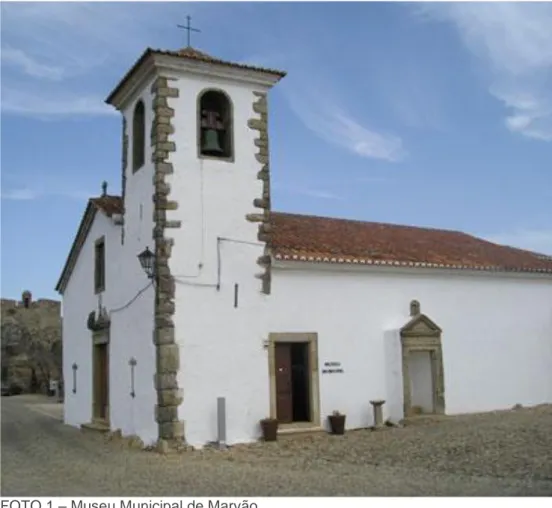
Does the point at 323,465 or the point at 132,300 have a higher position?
the point at 132,300

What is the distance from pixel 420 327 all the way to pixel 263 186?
14.5 feet

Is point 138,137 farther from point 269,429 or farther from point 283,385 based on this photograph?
point 269,429

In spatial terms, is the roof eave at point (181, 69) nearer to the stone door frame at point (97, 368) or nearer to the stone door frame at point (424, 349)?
the stone door frame at point (97, 368)

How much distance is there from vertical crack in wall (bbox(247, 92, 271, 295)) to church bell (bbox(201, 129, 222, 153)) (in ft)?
2.36

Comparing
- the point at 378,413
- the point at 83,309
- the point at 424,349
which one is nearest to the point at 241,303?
the point at 378,413

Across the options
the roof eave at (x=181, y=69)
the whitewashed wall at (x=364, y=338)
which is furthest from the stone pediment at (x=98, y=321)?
the roof eave at (x=181, y=69)

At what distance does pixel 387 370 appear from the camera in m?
14.5

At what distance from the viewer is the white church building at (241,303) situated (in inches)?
494

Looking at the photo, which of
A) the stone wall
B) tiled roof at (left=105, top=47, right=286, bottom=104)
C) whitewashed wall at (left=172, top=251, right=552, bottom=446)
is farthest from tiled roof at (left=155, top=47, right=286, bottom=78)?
the stone wall

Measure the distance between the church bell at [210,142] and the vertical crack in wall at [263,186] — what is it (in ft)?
2.36

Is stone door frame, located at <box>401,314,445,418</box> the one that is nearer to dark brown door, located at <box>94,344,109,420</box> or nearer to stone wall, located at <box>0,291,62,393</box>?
dark brown door, located at <box>94,344,109,420</box>

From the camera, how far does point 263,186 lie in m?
13.6

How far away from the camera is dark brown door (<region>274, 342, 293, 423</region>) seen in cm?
1338

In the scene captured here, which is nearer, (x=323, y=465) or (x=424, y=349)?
(x=323, y=465)
